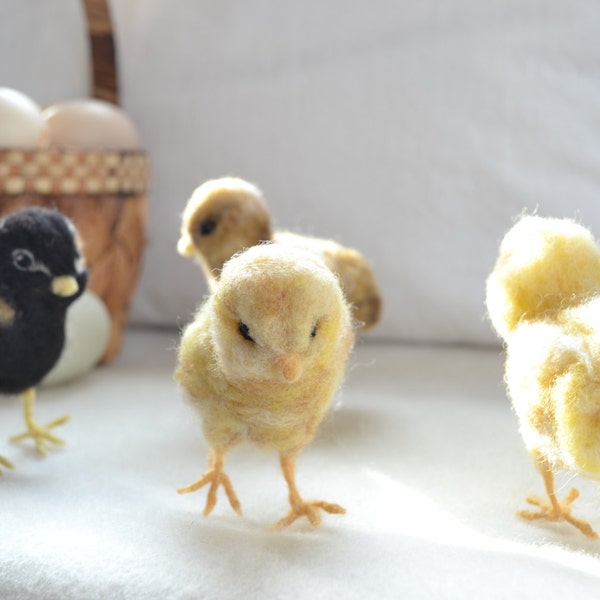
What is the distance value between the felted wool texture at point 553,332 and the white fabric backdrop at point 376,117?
1.51 ft

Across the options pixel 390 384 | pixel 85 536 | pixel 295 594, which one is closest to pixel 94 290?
pixel 390 384

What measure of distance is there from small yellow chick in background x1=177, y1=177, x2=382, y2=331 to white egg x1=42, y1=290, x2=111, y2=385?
0.21 m

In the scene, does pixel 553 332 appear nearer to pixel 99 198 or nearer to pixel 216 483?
pixel 216 483

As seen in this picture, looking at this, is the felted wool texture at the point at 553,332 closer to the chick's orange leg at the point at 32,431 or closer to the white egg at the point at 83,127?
the chick's orange leg at the point at 32,431

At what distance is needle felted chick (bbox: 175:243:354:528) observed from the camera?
54cm

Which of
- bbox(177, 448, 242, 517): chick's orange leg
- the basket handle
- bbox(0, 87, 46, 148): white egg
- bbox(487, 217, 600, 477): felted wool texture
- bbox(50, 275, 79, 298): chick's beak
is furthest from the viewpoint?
the basket handle

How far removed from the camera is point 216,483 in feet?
2.13

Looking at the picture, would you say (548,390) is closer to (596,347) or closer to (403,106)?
(596,347)

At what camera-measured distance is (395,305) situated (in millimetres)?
1204

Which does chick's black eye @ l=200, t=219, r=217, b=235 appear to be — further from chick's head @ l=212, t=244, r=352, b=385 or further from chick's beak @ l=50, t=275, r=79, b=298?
chick's head @ l=212, t=244, r=352, b=385

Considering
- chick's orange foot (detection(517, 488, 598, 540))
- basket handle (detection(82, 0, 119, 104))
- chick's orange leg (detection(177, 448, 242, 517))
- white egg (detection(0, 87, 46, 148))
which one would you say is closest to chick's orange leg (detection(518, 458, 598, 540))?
chick's orange foot (detection(517, 488, 598, 540))

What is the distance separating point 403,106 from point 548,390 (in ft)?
2.25

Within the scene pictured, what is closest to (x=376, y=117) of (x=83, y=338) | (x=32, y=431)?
(x=83, y=338)

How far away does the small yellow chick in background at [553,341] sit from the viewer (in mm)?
537
